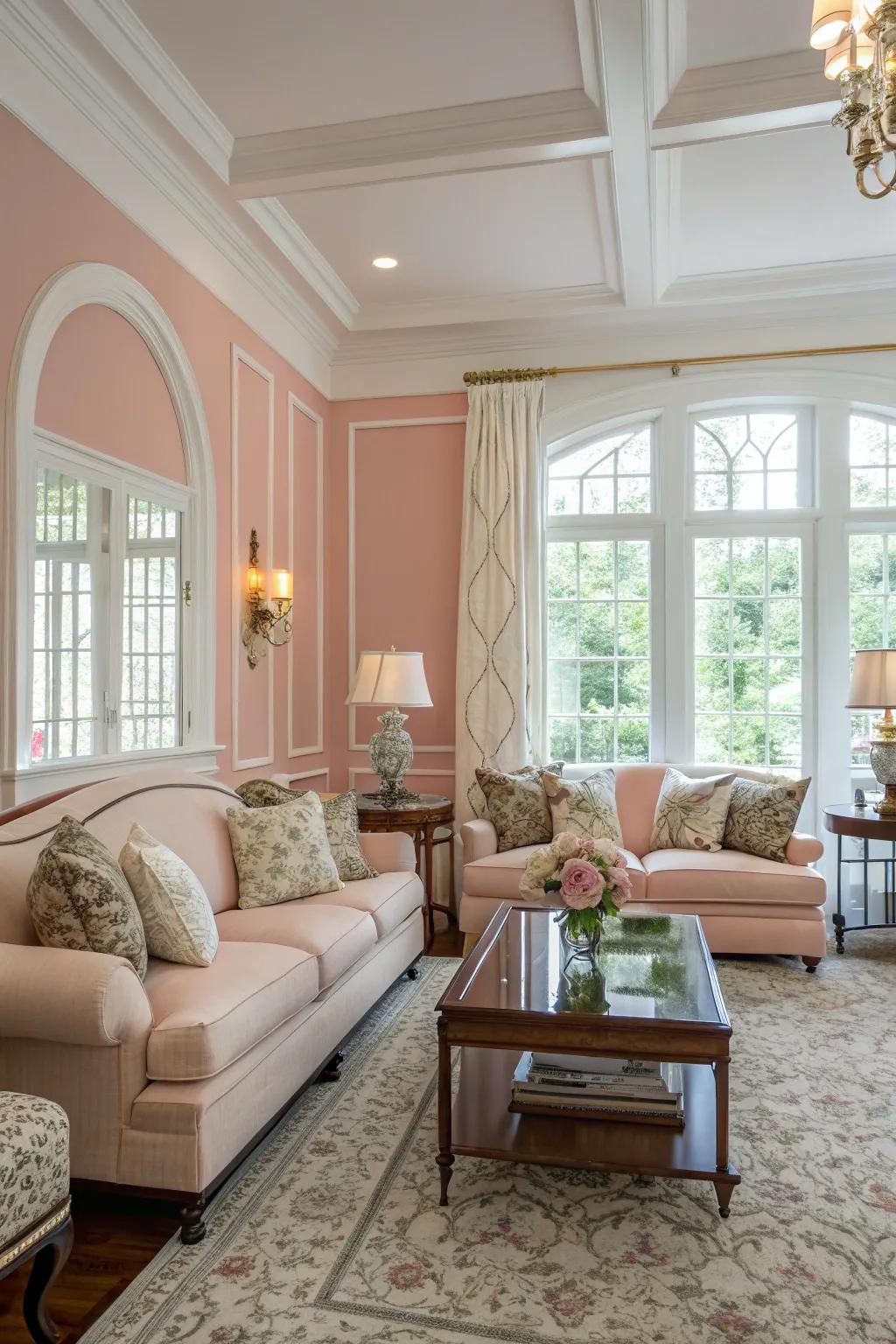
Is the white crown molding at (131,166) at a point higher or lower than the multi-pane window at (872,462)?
higher

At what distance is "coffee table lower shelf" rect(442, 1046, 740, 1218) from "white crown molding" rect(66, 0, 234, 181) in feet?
10.7

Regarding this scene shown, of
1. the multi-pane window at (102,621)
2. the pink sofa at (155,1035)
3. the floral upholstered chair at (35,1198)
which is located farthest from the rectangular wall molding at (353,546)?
the floral upholstered chair at (35,1198)

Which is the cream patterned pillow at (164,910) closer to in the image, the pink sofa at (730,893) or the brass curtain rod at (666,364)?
the pink sofa at (730,893)

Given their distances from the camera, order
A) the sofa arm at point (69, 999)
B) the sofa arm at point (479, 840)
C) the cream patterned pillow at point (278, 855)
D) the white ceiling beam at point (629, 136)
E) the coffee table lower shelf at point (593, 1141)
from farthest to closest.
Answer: the sofa arm at point (479, 840) < the cream patterned pillow at point (278, 855) < the white ceiling beam at point (629, 136) < the coffee table lower shelf at point (593, 1141) < the sofa arm at point (69, 999)

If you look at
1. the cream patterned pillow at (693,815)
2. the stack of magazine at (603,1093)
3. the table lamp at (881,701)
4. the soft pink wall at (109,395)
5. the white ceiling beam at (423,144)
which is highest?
the white ceiling beam at (423,144)

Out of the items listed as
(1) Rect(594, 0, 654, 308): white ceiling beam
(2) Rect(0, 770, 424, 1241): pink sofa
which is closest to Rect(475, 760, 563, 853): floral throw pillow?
(2) Rect(0, 770, 424, 1241): pink sofa

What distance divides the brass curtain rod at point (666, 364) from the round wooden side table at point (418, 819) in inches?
93.6

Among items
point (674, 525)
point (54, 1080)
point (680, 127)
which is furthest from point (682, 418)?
point (54, 1080)

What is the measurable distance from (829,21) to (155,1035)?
2.85 metres

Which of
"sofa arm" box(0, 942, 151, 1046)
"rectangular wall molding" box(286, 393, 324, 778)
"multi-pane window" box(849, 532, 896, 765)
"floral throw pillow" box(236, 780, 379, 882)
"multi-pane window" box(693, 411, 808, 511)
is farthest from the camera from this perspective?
"multi-pane window" box(693, 411, 808, 511)

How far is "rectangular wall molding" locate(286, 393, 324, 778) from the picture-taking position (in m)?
4.93

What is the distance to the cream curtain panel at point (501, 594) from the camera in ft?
16.8

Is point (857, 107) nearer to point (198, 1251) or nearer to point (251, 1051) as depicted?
point (251, 1051)

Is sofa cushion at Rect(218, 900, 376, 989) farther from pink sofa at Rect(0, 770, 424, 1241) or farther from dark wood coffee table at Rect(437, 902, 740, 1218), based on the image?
dark wood coffee table at Rect(437, 902, 740, 1218)
